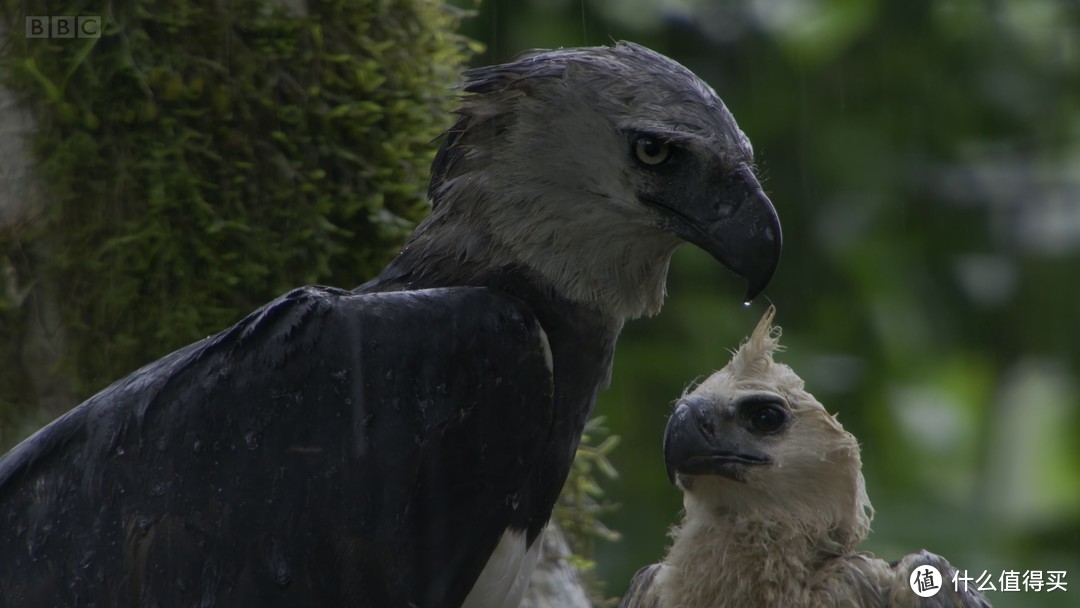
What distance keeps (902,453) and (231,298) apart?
373 cm

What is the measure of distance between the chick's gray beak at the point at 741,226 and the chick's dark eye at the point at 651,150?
4.5 inches

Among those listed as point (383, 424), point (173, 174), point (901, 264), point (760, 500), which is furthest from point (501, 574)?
point (901, 264)

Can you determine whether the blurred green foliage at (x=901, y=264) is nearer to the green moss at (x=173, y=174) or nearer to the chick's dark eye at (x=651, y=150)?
the green moss at (x=173, y=174)

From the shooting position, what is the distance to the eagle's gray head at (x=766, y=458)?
321 cm

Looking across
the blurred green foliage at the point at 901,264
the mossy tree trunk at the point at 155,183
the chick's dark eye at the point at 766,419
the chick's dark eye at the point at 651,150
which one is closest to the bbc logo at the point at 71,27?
the mossy tree trunk at the point at 155,183

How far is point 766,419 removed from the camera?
3.29 metres

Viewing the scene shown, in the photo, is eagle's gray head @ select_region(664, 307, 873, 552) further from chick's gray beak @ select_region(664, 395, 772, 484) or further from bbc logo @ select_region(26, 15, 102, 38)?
bbc logo @ select_region(26, 15, 102, 38)

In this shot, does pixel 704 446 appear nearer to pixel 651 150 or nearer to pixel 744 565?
pixel 744 565

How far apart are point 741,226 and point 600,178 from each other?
330 millimetres

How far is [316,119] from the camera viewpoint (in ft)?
10.9

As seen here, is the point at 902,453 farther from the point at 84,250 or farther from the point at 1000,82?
the point at 84,250

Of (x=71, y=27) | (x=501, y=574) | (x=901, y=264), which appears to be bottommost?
(x=501, y=574)

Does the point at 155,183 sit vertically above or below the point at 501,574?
above

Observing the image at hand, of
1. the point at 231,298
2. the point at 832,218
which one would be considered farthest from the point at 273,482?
the point at 832,218
